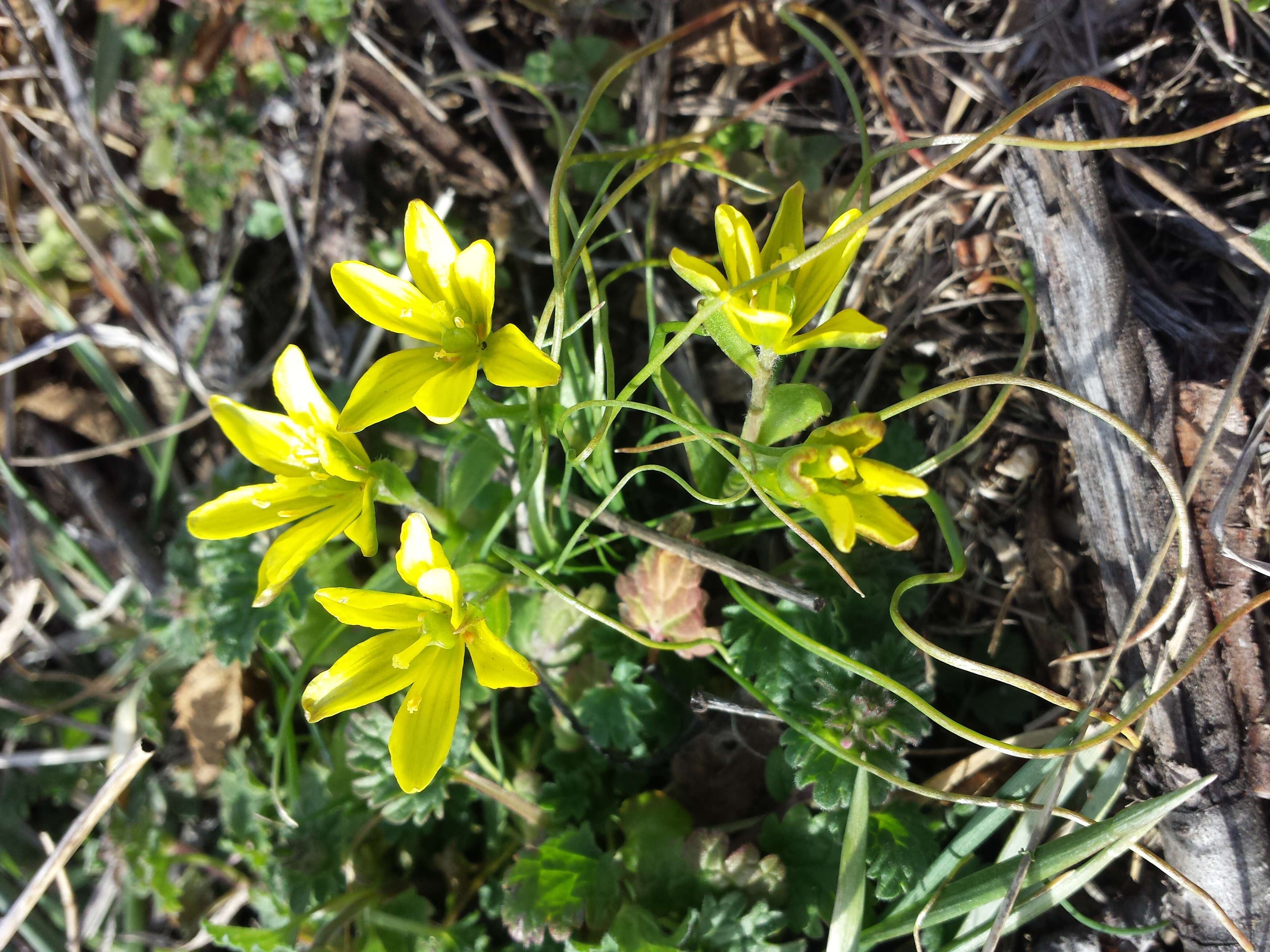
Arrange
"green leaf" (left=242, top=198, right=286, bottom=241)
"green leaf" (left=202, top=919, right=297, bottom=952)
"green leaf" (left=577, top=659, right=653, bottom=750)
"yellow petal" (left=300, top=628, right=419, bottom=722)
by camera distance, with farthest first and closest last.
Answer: "green leaf" (left=242, top=198, right=286, bottom=241) → "green leaf" (left=202, top=919, right=297, bottom=952) → "green leaf" (left=577, top=659, right=653, bottom=750) → "yellow petal" (left=300, top=628, right=419, bottom=722)

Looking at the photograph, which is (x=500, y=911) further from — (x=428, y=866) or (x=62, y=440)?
(x=62, y=440)

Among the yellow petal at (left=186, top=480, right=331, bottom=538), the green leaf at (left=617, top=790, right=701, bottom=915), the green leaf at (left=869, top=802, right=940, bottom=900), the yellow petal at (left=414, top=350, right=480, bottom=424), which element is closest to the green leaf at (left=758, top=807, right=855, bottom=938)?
the green leaf at (left=869, top=802, right=940, bottom=900)

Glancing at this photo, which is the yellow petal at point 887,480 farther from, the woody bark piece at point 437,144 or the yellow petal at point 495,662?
the woody bark piece at point 437,144

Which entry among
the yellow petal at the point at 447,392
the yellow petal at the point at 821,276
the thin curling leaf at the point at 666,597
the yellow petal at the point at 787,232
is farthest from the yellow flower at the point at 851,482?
the yellow petal at the point at 447,392

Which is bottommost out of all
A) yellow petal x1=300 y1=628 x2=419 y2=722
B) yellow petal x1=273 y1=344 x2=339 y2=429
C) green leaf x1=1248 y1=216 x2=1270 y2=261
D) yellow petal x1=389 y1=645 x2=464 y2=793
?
yellow petal x1=389 y1=645 x2=464 y2=793

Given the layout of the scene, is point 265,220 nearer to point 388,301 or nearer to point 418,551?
point 388,301

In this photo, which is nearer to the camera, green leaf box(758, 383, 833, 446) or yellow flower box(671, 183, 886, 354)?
yellow flower box(671, 183, 886, 354)

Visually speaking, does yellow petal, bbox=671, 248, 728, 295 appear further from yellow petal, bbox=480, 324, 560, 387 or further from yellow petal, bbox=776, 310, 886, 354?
yellow petal, bbox=480, 324, 560, 387
